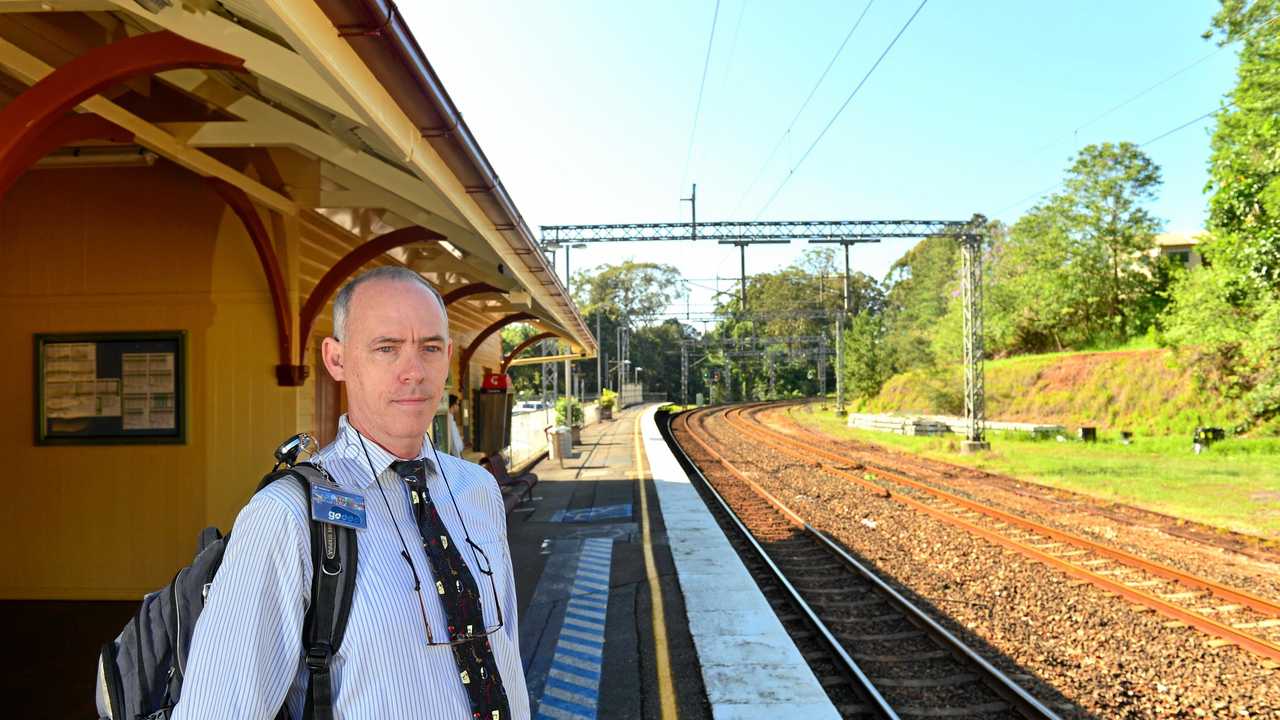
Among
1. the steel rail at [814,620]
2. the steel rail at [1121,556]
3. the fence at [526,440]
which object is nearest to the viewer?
the steel rail at [814,620]

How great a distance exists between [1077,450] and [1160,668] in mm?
18281

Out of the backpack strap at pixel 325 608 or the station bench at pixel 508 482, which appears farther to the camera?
the station bench at pixel 508 482

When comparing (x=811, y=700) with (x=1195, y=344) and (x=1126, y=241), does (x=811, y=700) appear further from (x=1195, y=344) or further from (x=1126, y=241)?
(x=1126, y=241)

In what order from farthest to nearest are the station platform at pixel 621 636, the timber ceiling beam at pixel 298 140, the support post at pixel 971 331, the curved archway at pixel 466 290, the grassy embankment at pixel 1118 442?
the support post at pixel 971 331 → the grassy embankment at pixel 1118 442 → the curved archway at pixel 466 290 → the station platform at pixel 621 636 → the timber ceiling beam at pixel 298 140

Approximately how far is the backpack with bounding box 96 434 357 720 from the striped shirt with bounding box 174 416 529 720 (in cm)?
2

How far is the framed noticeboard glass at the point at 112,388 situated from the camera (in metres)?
6.00

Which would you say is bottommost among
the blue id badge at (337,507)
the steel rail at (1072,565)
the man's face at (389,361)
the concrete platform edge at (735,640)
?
the steel rail at (1072,565)

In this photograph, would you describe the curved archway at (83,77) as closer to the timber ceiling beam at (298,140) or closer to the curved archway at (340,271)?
the timber ceiling beam at (298,140)

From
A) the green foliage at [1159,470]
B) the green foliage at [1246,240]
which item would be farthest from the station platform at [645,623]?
the green foliage at [1246,240]

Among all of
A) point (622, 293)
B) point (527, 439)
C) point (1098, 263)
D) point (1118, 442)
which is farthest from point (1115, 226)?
point (622, 293)

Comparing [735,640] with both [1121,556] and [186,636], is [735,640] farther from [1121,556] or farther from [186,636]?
[1121,556]

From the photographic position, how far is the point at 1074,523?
471 inches

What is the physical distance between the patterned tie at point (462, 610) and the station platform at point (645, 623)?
363cm

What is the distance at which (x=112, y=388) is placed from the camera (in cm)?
607
